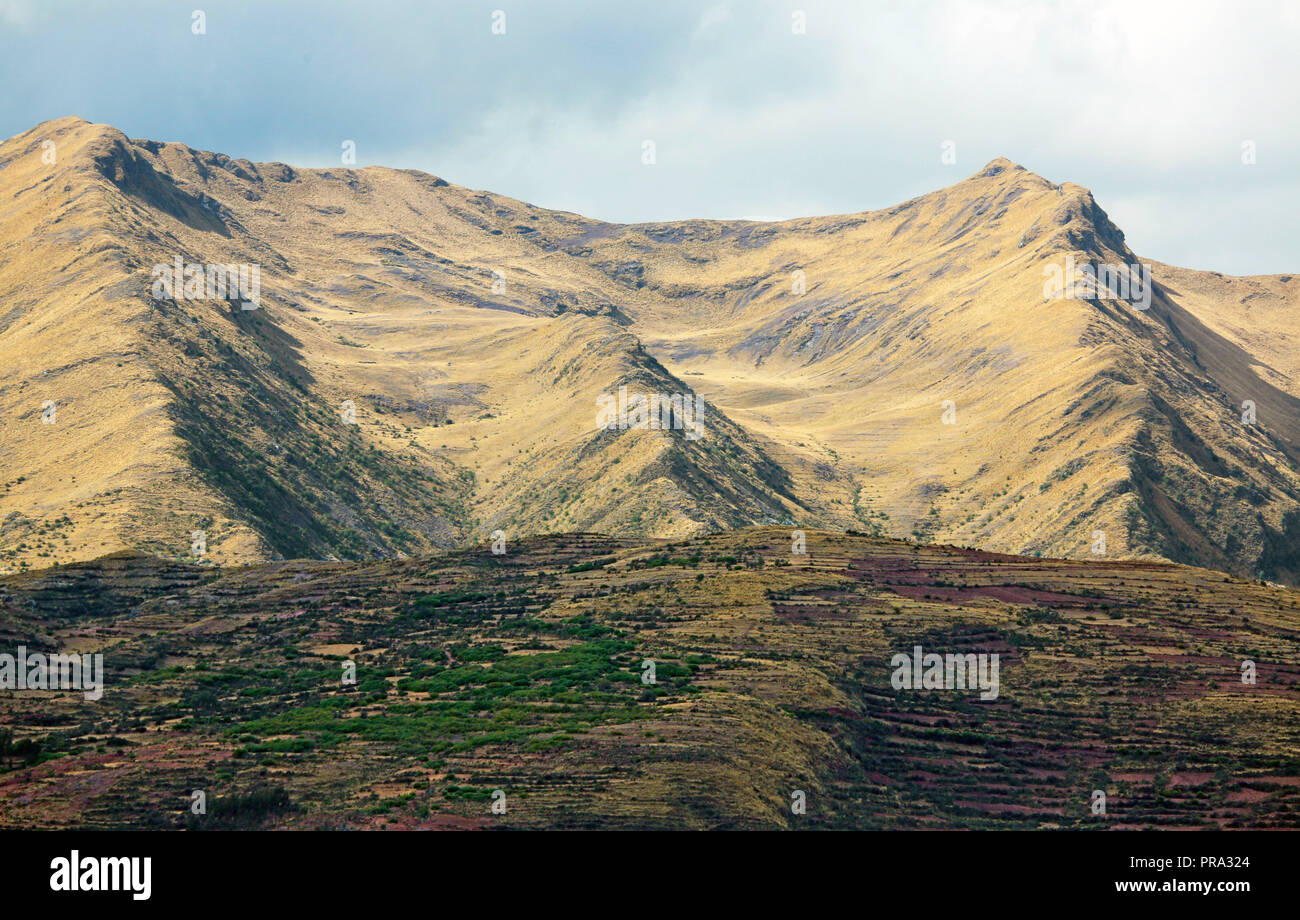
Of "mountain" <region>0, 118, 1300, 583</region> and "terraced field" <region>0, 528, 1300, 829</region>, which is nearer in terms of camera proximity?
"terraced field" <region>0, 528, 1300, 829</region>

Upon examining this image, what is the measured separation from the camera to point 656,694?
219 feet

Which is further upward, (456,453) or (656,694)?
(456,453)

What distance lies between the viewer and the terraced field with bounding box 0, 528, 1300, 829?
5512 centimetres

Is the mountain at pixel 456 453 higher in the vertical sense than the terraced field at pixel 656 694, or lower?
higher

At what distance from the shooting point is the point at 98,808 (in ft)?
173

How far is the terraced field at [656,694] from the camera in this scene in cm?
5512

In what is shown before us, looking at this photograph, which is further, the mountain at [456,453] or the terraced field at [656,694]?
the mountain at [456,453]

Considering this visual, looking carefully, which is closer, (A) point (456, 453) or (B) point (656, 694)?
(B) point (656, 694)

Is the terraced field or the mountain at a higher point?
the mountain

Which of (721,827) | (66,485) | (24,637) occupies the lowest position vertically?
(721,827)

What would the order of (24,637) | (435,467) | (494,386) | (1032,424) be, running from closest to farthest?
(24,637) → (435,467) → (1032,424) → (494,386)

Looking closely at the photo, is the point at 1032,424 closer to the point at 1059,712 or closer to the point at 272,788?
the point at 1059,712

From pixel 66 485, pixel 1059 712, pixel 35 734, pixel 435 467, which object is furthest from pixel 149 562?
pixel 435 467

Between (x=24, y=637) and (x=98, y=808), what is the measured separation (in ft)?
96.9
